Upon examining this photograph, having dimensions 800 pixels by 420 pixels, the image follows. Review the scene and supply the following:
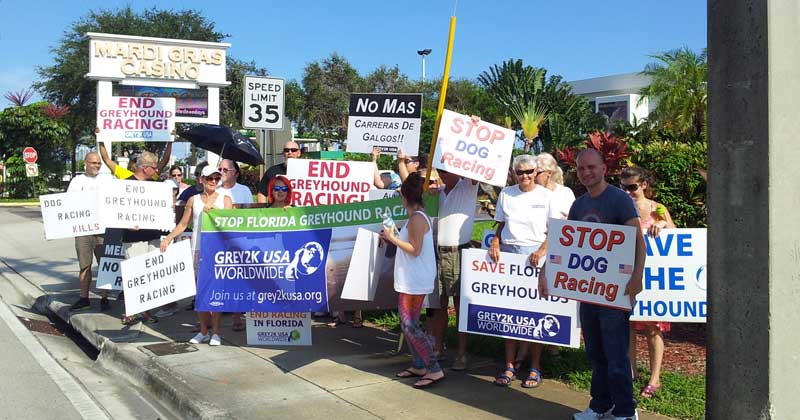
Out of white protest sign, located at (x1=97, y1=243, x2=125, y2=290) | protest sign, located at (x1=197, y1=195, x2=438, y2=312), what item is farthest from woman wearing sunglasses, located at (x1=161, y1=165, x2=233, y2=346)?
white protest sign, located at (x1=97, y1=243, x2=125, y2=290)

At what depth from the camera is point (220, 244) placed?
7117 mm

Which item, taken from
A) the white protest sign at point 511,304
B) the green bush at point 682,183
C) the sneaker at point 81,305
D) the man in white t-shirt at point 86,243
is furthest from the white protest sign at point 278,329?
the green bush at point 682,183

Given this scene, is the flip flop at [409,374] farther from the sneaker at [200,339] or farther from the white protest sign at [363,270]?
the sneaker at [200,339]

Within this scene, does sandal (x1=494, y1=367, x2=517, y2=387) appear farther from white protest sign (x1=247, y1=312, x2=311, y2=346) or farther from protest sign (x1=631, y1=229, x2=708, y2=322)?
white protest sign (x1=247, y1=312, x2=311, y2=346)

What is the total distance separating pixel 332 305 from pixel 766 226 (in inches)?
174

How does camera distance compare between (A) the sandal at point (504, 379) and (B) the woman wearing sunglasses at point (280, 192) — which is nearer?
(A) the sandal at point (504, 379)

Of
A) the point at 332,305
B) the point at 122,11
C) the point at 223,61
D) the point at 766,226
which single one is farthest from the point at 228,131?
the point at 122,11

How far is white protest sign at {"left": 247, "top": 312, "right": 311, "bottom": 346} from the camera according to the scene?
7.23 metres

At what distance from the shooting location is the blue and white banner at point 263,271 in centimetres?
698

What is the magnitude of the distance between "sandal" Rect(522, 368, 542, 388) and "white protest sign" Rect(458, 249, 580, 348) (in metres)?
0.32

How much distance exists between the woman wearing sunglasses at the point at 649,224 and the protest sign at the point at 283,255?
221 cm

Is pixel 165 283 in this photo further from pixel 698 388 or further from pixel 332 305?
pixel 698 388

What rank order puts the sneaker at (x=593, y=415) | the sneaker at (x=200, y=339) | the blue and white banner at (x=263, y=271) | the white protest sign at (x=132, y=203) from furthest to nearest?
1. the white protest sign at (x=132, y=203)
2. the sneaker at (x=200, y=339)
3. the blue and white banner at (x=263, y=271)
4. the sneaker at (x=593, y=415)

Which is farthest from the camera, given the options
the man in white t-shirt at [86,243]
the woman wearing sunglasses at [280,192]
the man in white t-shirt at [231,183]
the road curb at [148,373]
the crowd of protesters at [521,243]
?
the man in white t-shirt at [86,243]
